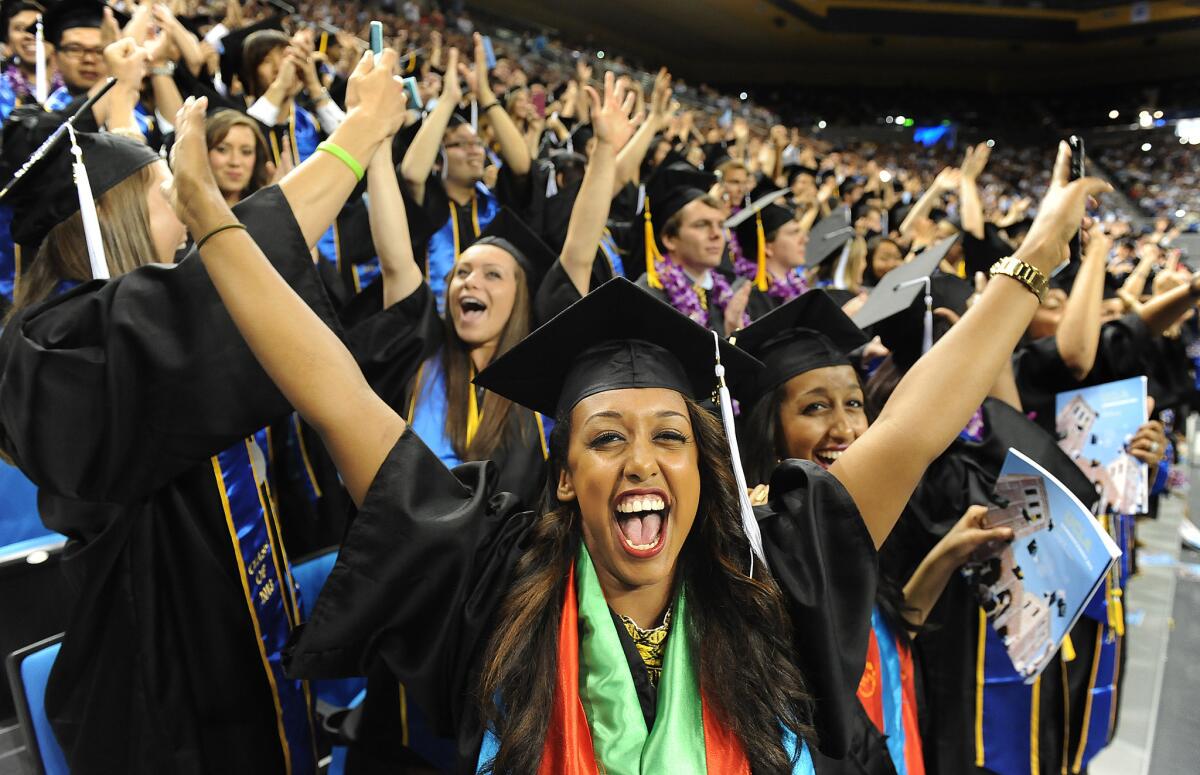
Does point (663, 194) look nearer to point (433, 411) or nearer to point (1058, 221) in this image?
point (433, 411)

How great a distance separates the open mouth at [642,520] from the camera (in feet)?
4.54

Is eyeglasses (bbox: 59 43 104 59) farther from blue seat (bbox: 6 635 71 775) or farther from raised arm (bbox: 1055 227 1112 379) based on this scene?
raised arm (bbox: 1055 227 1112 379)

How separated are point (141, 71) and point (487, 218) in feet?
6.70

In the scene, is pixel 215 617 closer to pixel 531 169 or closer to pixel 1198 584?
pixel 531 169

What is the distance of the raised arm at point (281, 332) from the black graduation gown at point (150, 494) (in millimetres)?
201

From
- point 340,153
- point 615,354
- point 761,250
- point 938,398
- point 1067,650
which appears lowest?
point 1067,650

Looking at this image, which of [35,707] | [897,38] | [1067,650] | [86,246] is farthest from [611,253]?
[897,38]

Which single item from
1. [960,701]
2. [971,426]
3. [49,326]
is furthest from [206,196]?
[960,701]

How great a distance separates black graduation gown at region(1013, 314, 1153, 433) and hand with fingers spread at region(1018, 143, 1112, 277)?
1.25m

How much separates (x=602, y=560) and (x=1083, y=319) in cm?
202

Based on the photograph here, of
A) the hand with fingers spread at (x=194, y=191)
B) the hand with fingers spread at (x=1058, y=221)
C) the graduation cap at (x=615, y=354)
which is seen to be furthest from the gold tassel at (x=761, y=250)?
the hand with fingers spread at (x=194, y=191)

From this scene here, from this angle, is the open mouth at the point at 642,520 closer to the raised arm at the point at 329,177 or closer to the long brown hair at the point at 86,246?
the raised arm at the point at 329,177

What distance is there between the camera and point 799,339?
2.13 meters

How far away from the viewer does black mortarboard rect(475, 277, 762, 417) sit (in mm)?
1480
